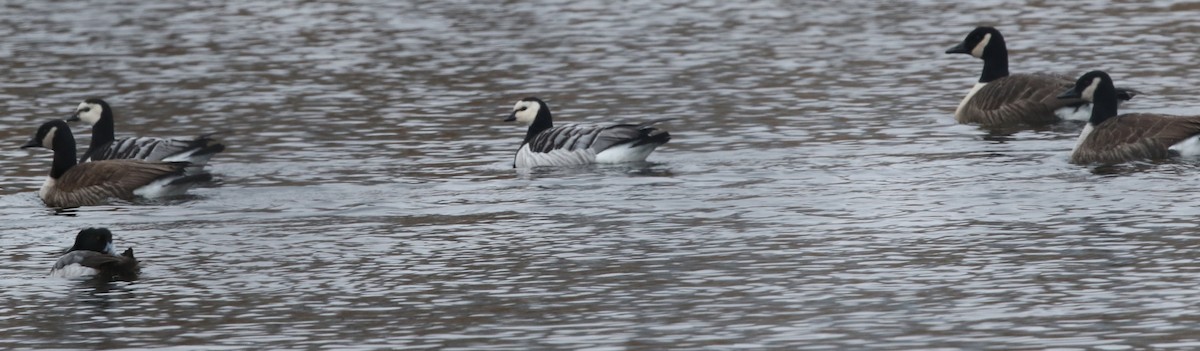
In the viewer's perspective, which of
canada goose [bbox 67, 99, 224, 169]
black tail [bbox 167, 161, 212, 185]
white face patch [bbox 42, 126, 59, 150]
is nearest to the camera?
black tail [bbox 167, 161, 212, 185]

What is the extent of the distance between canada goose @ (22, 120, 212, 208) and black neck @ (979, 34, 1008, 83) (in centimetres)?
1140

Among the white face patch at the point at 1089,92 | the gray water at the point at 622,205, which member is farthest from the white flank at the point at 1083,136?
the white face patch at the point at 1089,92

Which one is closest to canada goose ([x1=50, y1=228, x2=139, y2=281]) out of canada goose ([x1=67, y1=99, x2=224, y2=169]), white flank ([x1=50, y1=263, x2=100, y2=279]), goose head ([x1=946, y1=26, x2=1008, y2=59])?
white flank ([x1=50, y1=263, x2=100, y2=279])

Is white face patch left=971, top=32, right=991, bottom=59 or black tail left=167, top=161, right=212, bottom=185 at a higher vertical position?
black tail left=167, top=161, right=212, bottom=185

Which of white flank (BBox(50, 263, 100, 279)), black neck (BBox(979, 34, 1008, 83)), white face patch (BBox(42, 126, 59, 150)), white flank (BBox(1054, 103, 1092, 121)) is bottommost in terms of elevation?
white flank (BBox(1054, 103, 1092, 121))

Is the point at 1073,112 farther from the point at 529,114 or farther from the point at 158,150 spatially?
the point at 158,150

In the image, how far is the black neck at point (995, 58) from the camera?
27734 millimetres

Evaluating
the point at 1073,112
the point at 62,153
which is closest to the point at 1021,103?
the point at 1073,112

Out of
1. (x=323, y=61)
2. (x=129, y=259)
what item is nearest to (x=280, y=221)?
(x=129, y=259)

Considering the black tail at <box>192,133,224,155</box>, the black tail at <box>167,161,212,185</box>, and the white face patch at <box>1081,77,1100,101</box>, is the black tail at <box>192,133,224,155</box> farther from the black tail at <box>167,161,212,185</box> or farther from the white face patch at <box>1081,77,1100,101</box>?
the white face patch at <box>1081,77,1100,101</box>

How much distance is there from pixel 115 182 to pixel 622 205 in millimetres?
5239

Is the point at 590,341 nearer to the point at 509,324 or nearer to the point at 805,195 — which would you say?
the point at 509,324

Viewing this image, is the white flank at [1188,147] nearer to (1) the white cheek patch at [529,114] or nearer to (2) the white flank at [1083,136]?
(2) the white flank at [1083,136]

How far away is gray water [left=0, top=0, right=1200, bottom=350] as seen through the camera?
44.6 ft
